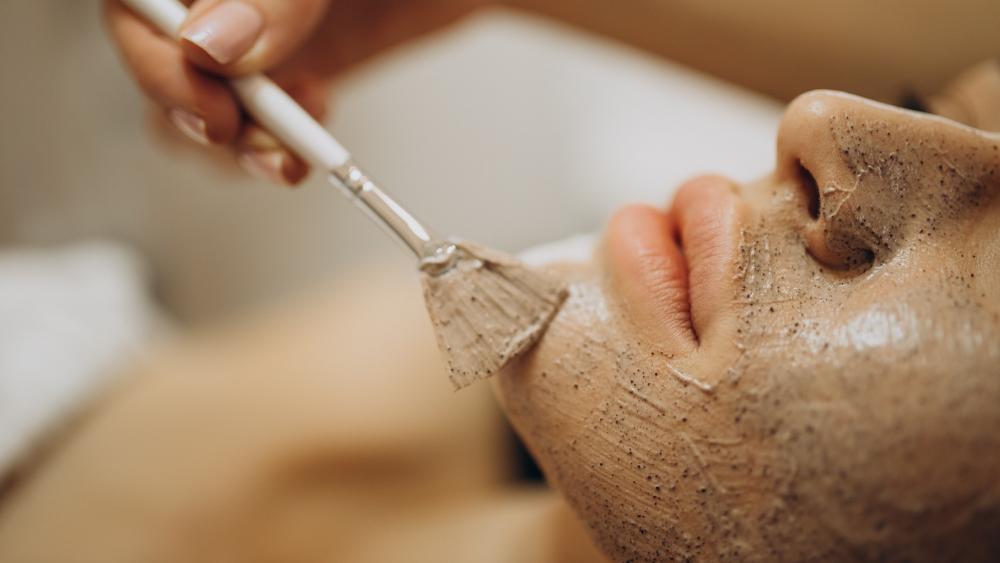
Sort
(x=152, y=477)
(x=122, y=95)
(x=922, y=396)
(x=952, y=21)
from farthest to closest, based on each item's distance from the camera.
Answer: (x=122, y=95) < (x=152, y=477) < (x=952, y=21) < (x=922, y=396)

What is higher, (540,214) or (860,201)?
(540,214)

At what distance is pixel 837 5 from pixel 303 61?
0.67 metres

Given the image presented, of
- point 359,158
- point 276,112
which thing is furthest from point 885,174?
point 359,158

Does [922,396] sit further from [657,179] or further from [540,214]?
[540,214]

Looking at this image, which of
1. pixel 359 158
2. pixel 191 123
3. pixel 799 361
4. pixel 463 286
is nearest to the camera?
pixel 799 361

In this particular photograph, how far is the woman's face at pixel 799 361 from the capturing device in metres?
0.39

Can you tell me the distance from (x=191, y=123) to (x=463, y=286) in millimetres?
299

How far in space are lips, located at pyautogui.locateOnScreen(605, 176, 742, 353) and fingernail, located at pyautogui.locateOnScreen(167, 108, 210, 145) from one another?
1.18 feet

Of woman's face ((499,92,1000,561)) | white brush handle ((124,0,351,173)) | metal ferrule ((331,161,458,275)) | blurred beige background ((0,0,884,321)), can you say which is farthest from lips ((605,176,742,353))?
blurred beige background ((0,0,884,321))

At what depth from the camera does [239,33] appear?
59 cm

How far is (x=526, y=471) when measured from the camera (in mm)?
1064

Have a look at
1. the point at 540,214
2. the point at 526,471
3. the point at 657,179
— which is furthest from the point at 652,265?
the point at 540,214

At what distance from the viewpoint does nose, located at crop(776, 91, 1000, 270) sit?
1.50 ft

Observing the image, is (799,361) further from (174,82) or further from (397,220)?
(174,82)
